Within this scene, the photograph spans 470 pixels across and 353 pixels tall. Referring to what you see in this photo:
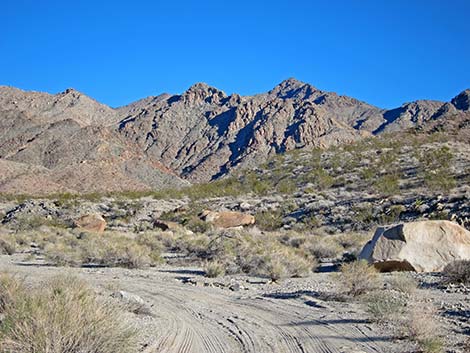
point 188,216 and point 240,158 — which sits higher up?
point 240,158

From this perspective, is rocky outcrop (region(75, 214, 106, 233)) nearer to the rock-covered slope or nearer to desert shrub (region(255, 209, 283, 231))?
desert shrub (region(255, 209, 283, 231))

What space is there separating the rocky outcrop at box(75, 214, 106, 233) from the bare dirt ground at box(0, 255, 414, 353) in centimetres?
1868

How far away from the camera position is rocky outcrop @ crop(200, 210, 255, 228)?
31.0 metres

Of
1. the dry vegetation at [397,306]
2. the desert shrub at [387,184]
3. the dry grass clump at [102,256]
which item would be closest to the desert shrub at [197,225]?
the dry grass clump at [102,256]

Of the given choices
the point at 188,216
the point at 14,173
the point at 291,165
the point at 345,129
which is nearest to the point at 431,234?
the point at 188,216

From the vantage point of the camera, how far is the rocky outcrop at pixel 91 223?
32441mm

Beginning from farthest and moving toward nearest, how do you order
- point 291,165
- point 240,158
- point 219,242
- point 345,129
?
A: 1. point 345,129
2. point 240,158
3. point 291,165
4. point 219,242

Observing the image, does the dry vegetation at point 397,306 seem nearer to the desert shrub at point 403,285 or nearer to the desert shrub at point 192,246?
the desert shrub at point 403,285

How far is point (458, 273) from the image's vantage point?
1177 cm

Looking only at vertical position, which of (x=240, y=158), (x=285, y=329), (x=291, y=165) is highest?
(x=240, y=158)

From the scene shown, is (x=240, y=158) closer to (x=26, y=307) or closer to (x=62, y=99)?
(x=62, y=99)

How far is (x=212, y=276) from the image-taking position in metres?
14.4

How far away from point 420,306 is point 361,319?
1.34 metres

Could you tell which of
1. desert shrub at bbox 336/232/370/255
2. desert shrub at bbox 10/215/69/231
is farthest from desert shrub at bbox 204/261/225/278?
desert shrub at bbox 10/215/69/231
